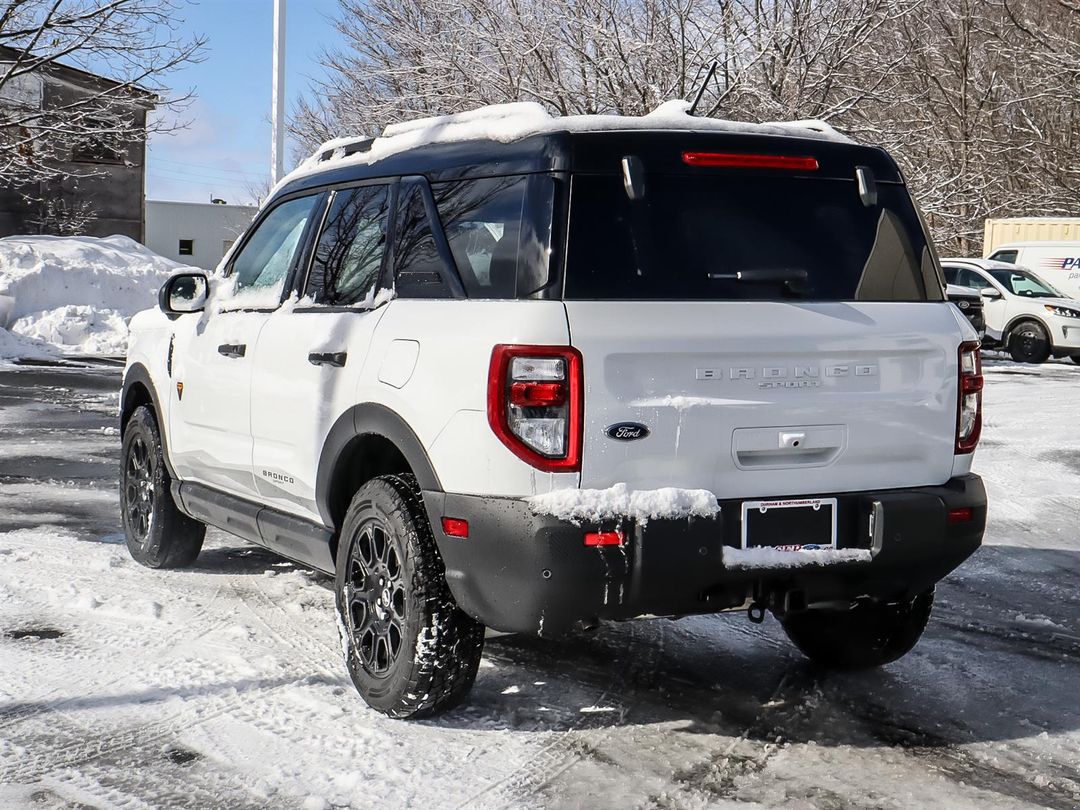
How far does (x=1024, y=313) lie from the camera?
21781 millimetres

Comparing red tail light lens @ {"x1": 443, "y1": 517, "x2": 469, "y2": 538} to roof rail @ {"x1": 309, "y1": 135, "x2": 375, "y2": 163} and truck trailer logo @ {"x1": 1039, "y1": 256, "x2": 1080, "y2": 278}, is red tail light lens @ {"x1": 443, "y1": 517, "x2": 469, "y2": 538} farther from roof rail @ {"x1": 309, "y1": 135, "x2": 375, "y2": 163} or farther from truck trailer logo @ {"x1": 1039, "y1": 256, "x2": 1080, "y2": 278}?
truck trailer logo @ {"x1": 1039, "y1": 256, "x2": 1080, "y2": 278}

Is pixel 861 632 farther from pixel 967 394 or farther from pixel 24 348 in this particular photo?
pixel 24 348

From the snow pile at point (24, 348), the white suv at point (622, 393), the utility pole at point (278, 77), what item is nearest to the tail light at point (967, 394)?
the white suv at point (622, 393)

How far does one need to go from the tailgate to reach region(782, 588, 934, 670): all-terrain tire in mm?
750

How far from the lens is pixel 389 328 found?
434 cm

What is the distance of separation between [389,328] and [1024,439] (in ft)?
29.8

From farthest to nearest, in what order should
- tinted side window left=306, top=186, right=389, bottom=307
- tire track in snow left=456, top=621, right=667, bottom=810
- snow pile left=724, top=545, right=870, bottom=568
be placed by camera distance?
tinted side window left=306, top=186, right=389, bottom=307, snow pile left=724, top=545, right=870, bottom=568, tire track in snow left=456, top=621, right=667, bottom=810

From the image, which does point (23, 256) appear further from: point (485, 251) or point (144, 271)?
point (485, 251)

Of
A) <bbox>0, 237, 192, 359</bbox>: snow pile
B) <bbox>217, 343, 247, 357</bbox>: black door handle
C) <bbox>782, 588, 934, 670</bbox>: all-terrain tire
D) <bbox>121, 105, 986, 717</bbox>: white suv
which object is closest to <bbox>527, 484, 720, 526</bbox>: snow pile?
<bbox>121, 105, 986, 717</bbox>: white suv

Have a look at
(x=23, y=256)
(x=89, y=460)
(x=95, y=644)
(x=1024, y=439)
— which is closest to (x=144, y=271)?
(x=23, y=256)

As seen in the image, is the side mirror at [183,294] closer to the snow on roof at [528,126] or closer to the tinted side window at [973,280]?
the snow on roof at [528,126]

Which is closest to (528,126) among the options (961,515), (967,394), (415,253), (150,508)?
(415,253)

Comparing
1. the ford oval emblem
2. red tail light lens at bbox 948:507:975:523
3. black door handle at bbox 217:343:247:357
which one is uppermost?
black door handle at bbox 217:343:247:357

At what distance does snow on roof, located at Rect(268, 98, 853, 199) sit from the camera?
406 centimetres
